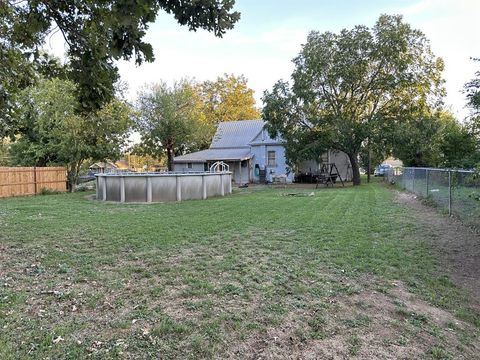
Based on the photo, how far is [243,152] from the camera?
30.8m

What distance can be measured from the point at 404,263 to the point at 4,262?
587cm

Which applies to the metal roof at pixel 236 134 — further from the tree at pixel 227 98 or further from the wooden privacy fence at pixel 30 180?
the wooden privacy fence at pixel 30 180

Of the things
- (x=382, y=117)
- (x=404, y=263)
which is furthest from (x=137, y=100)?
(x=404, y=263)

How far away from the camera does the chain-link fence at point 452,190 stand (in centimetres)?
812

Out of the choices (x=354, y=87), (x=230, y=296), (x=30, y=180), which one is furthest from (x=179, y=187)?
(x=354, y=87)

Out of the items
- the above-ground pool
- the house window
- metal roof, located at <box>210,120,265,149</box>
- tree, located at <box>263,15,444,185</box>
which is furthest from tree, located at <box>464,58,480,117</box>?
metal roof, located at <box>210,120,265,149</box>

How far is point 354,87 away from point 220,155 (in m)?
11.4

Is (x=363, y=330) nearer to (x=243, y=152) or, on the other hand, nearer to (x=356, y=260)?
(x=356, y=260)

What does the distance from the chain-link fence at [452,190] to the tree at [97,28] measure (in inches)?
190

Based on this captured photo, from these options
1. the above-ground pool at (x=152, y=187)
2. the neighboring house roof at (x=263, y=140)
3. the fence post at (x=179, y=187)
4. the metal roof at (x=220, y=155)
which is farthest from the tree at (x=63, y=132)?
the neighboring house roof at (x=263, y=140)

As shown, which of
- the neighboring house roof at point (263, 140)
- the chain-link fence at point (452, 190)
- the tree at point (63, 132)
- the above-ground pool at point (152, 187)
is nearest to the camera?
the chain-link fence at point (452, 190)

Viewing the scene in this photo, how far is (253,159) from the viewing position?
30469 mm

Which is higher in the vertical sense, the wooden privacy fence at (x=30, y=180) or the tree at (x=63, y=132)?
the tree at (x=63, y=132)

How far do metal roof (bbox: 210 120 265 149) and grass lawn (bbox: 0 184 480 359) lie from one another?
82.8ft
